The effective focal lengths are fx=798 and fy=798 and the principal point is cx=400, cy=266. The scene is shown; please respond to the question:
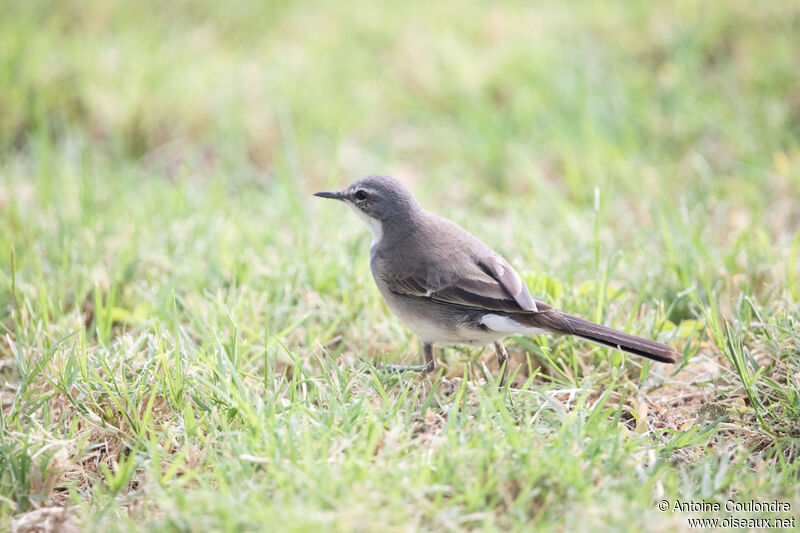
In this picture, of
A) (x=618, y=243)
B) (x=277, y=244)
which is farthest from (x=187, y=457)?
(x=618, y=243)

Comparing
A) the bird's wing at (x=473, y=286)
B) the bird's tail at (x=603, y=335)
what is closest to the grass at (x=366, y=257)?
the bird's tail at (x=603, y=335)

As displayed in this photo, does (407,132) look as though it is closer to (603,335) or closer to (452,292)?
(452,292)

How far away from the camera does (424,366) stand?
4.30 metres

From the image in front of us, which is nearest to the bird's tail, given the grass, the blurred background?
the grass

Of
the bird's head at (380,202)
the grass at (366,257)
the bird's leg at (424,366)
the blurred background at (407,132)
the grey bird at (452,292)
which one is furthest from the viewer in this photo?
the blurred background at (407,132)

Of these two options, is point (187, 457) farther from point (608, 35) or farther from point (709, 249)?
point (608, 35)

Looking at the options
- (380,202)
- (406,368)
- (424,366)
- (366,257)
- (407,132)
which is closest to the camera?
(406,368)

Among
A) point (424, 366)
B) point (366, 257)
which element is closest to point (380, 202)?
point (366, 257)

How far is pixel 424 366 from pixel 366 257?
4.18 feet

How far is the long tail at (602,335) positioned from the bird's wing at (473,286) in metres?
0.11

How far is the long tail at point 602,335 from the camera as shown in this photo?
371 cm

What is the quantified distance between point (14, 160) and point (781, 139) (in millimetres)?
6405

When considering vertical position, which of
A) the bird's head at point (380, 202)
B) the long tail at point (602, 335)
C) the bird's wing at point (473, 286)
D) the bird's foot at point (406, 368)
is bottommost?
the bird's foot at point (406, 368)

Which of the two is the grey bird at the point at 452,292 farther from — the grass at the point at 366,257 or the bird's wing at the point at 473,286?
the grass at the point at 366,257
